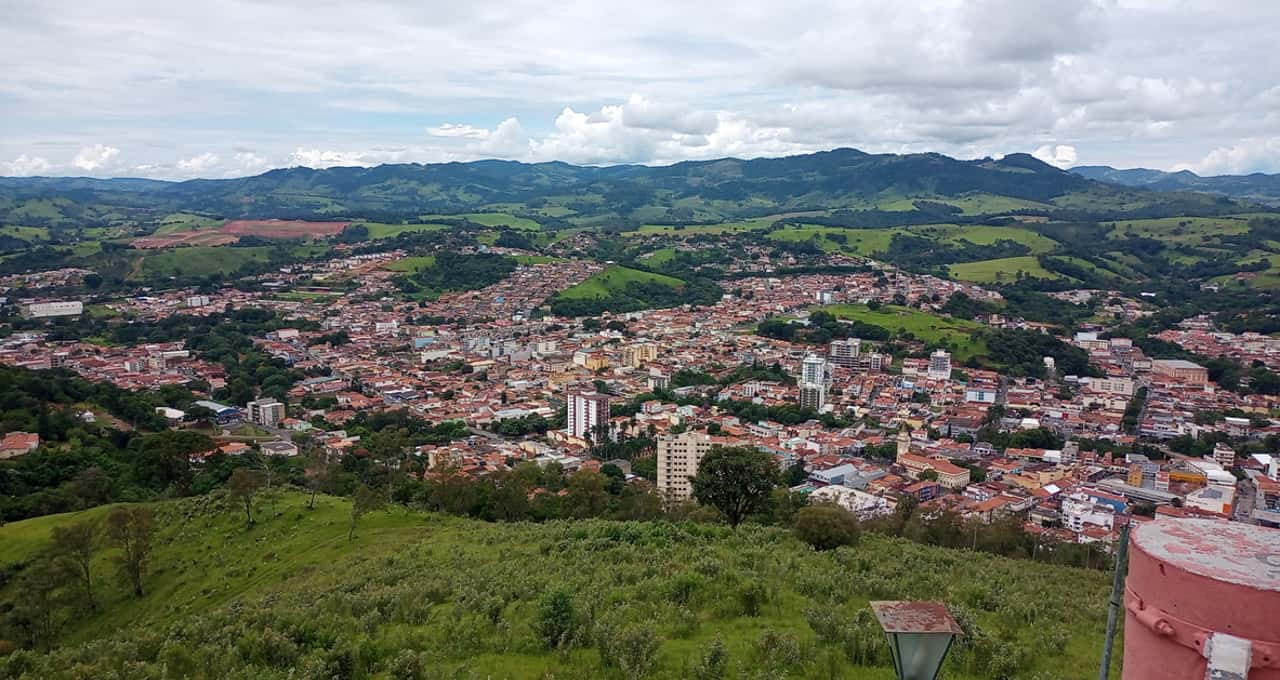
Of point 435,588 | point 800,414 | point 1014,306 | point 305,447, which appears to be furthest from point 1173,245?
point 435,588

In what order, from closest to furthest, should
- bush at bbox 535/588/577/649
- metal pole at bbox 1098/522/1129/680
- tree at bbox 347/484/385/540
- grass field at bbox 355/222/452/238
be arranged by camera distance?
metal pole at bbox 1098/522/1129/680 → bush at bbox 535/588/577/649 → tree at bbox 347/484/385/540 → grass field at bbox 355/222/452/238

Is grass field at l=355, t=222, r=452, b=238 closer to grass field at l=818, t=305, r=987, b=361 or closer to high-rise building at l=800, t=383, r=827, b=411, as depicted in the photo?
grass field at l=818, t=305, r=987, b=361

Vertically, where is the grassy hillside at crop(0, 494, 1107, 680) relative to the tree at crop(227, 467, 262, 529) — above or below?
above

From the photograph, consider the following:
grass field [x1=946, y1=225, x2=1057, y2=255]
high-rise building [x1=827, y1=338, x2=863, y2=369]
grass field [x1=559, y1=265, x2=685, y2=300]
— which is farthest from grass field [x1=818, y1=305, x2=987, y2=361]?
grass field [x1=946, y1=225, x2=1057, y2=255]

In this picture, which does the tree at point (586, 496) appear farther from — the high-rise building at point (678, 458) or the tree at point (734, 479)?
the high-rise building at point (678, 458)

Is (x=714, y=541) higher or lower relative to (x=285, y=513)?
higher

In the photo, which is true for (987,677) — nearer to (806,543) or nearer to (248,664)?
(806,543)

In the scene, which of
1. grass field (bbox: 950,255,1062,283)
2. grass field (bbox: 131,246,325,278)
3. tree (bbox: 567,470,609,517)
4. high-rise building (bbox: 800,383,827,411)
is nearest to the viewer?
tree (bbox: 567,470,609,517)

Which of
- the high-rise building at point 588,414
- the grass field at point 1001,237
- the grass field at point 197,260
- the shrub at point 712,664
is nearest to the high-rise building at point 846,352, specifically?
the high-rise building at point 588,414
